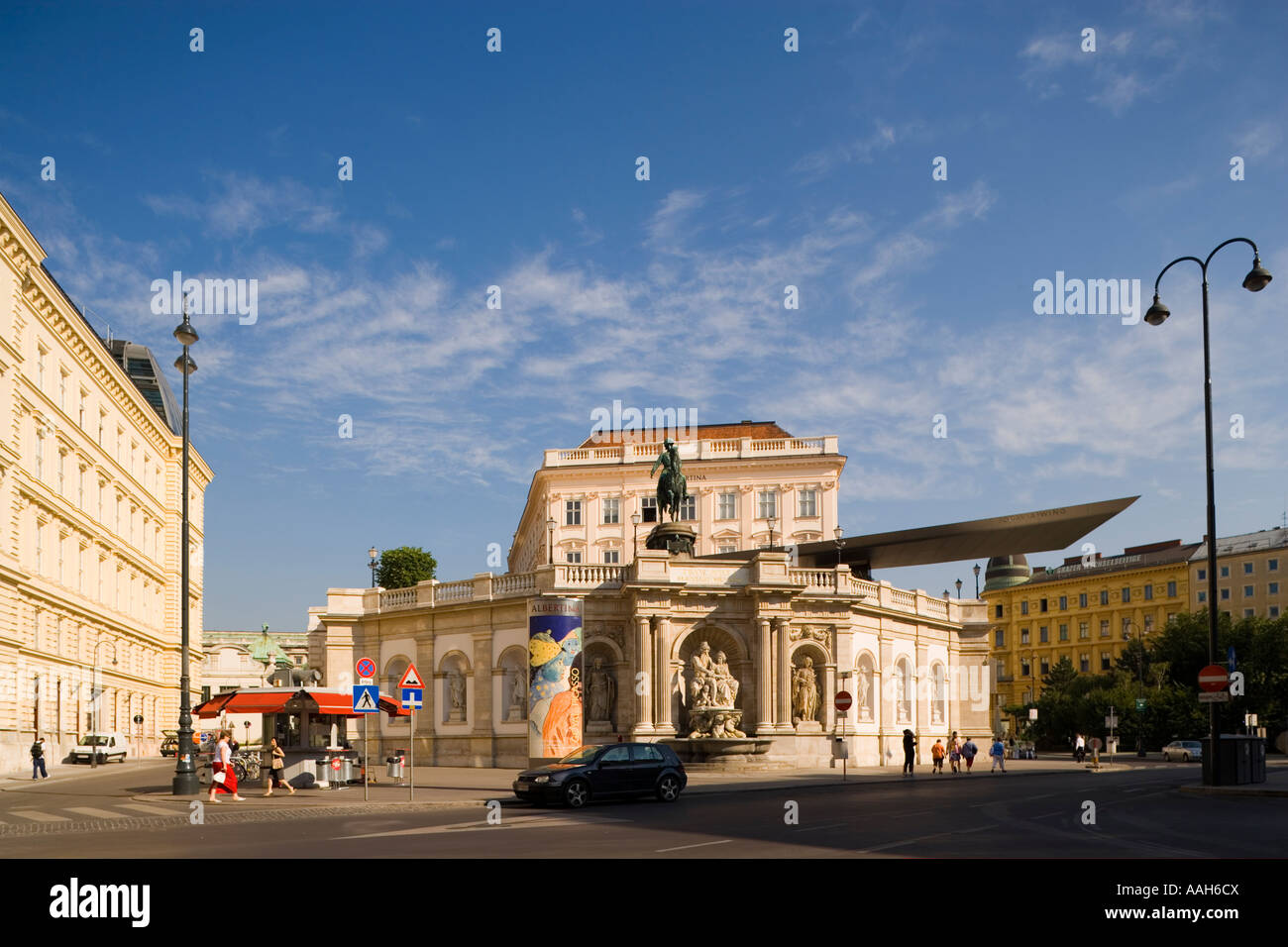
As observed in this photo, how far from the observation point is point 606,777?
27422 mm

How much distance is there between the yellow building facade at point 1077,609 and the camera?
11231 centimetres

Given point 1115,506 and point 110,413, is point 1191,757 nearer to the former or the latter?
point 1115,506

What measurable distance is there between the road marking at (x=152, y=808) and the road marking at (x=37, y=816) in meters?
1.82

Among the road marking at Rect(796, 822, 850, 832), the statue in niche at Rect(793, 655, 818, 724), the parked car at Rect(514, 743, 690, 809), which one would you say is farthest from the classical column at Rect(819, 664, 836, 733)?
the road marking at Rect(796, 822, 850, 832)

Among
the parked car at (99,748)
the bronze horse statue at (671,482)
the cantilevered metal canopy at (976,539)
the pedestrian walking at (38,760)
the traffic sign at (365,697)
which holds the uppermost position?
the bronze horse statue at (671,482)

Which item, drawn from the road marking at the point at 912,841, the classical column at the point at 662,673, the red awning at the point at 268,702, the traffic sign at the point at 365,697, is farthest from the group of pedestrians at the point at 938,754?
the road marking at the point at 912,841

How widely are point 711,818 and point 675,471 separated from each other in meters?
31.1

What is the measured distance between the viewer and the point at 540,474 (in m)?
86.4

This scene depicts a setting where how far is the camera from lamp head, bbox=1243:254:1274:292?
26.4m

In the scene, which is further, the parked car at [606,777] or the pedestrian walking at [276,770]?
the pedestrian walking at [276,770]

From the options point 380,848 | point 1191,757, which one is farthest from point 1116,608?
point 380,848

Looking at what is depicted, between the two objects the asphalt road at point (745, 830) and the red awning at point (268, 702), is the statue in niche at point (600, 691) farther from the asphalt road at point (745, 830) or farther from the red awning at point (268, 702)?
the asphalt road at point (745, 830)

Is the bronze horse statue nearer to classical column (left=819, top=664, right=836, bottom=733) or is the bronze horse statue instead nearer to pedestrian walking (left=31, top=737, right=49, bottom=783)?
classical column (left=819, top=664, right=836, bottom=733)

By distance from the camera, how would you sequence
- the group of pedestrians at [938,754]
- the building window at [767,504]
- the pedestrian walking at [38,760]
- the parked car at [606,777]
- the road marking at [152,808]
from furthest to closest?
1. the building window at [767,504]
2. the group of pedestrians at [938,754]
3. the pedestrian walking at [38,760]
4. the parked car at [606,777]
5. the road marking at [152,808]
